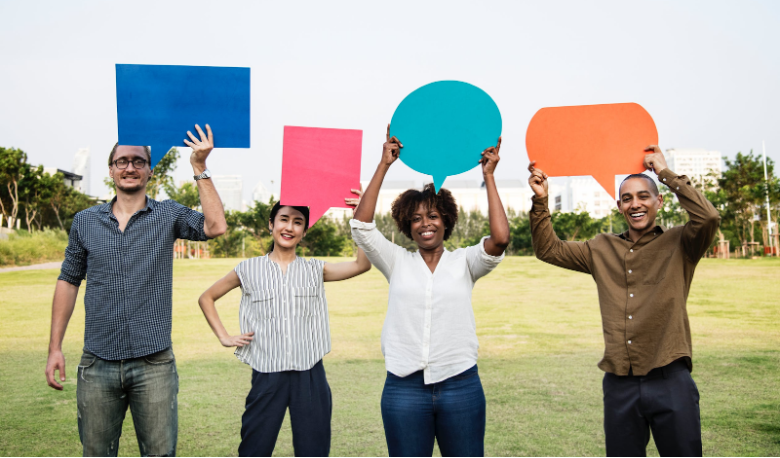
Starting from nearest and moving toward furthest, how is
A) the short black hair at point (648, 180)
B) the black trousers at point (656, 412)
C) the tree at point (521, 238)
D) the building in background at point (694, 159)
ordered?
the black trousers at point (656, 412), the short black hair at point (648, 180), the tree at point (521, 238), the building in background at point (694, 159)

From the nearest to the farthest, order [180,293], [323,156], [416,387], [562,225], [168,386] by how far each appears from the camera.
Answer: [416,387] → [168,386] → [323,156] → [180,293] → [562,225]

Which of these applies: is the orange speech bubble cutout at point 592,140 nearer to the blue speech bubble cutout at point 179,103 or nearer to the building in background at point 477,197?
the blue speech bubble cutout at point 179,103

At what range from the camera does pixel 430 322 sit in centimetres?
226

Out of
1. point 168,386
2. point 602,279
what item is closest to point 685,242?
point 602,279

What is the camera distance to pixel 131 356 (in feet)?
7.68

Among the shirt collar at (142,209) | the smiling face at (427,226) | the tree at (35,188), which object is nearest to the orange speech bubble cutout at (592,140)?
the smiling face at (427,226)

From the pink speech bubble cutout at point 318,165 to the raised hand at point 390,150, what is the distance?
0.22 metres

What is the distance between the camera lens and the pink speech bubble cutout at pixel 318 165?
259 cm

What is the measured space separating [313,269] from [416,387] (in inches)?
30.3

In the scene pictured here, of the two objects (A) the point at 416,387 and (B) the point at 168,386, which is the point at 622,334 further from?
(B) the point at 168,386

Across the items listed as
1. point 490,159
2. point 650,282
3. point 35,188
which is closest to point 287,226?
point 490,159

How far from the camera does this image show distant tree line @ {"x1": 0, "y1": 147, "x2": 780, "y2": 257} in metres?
25.2

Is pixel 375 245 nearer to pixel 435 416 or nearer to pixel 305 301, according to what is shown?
pixel 305 301

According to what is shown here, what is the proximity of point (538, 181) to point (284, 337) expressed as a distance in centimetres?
128
